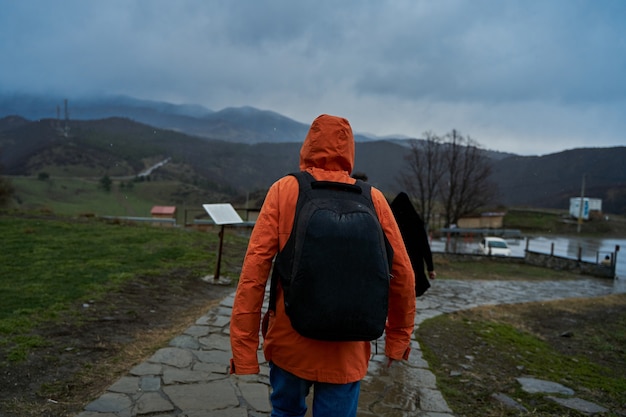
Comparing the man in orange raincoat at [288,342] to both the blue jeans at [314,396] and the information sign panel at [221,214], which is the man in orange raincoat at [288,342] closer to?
the blue jeans at [314,396]

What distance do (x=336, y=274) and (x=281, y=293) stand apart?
0.33 metres

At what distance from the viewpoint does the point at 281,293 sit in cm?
198

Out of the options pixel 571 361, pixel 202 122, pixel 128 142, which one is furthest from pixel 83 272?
pixel 202 122

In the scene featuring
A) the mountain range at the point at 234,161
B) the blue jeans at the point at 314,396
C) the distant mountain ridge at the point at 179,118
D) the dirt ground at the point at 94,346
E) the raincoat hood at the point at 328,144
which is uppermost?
the distant mountain ridge at the point at 179,118

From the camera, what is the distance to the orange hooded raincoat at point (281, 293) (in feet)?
6.31

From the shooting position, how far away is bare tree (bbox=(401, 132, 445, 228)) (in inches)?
1057

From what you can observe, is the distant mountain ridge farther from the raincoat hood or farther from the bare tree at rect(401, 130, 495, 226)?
the raincoat hood

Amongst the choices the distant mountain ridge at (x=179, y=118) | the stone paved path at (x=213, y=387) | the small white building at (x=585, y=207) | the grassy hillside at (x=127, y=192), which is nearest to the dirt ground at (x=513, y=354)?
the stone paved path at (x=213, y=387)

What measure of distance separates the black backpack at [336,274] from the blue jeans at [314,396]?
0.98 ft

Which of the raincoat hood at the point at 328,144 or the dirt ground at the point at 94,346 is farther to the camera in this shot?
the dirt ground at the point at 94,346

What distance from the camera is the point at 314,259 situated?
1.77 meters

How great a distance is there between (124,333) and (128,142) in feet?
265

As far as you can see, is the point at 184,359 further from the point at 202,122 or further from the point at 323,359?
the point at 202,122

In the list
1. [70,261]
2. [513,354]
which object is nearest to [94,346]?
[70,261]
